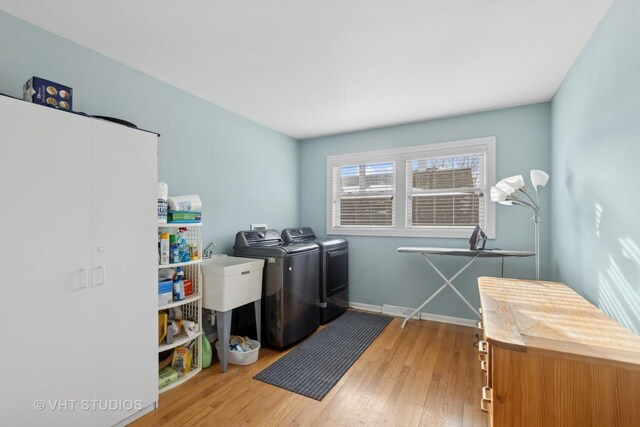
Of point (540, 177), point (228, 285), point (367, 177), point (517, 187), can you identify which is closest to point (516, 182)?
point (517, 187)

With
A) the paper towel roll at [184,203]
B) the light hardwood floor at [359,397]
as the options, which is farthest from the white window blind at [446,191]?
the paper towel roll at [184,203]

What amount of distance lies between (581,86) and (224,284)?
2.90m

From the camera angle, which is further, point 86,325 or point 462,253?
point 462,253

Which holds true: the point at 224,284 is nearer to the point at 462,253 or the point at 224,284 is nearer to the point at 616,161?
the point at 462,253

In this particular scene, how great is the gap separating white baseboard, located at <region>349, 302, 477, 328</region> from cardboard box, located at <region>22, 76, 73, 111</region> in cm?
342

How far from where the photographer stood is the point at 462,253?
2.72 m

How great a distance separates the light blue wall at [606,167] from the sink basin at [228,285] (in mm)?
2327

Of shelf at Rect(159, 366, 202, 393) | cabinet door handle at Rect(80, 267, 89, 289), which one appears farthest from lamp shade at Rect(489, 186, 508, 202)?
cabinet door handle at Rect(80, 267, 89, 289)

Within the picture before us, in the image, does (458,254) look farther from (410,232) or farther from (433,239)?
(410,232)

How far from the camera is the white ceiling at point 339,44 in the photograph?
5.07 feet

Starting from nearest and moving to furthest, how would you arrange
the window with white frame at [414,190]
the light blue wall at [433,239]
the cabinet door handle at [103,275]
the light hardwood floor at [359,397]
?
the cabinet door handle at [103,275], the light hardwood floor at [359,397], the light blue wall at [433,239], the window with white frame at [414,190]

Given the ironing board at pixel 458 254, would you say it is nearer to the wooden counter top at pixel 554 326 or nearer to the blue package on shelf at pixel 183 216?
the wooden counter top at pixel 554 326

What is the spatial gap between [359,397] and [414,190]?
7.63ft

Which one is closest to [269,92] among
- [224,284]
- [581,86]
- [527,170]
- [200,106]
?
[200,106]
